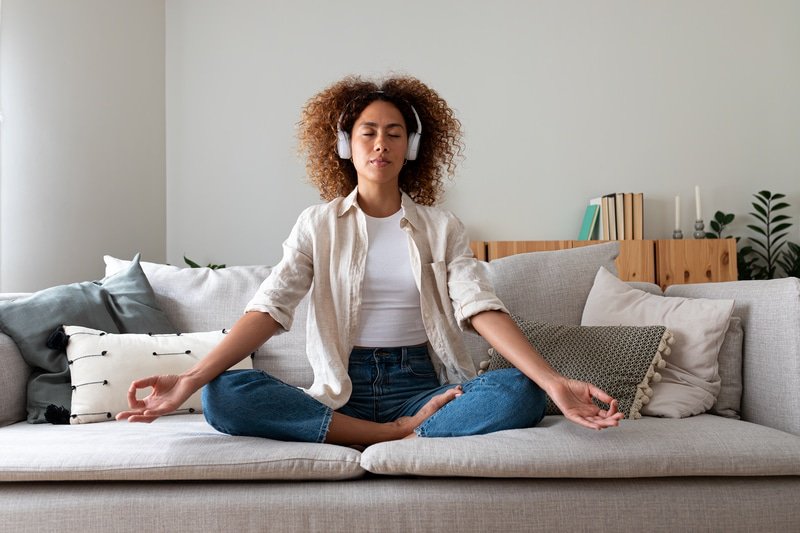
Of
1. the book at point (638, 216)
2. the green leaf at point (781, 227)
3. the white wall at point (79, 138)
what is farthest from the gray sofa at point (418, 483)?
the green leaf at point (781, 227)

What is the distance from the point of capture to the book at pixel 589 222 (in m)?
4.25

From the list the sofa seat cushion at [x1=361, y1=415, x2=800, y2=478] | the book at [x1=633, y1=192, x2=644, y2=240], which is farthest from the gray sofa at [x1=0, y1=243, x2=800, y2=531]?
the book at [x1=633, y1=192, x2=644, y2=240]

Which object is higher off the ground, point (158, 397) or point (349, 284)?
point (349, 284)

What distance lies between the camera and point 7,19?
11.2 ft

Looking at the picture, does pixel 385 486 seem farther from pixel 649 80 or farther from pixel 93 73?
pixel 649 80

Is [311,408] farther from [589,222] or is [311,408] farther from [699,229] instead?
[699,229]

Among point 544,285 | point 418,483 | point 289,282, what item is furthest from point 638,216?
point 418,483

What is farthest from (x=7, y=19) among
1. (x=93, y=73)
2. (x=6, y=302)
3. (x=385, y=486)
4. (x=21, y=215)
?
(x=385, y=486)

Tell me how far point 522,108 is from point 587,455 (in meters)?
3.32

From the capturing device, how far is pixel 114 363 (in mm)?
2018

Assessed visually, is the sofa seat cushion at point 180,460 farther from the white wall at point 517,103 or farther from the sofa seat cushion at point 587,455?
the white wall at point 517,103

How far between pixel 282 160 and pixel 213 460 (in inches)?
125

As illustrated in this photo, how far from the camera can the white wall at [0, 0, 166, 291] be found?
346 cm

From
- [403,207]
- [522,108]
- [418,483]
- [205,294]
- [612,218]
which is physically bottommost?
[418,483]
